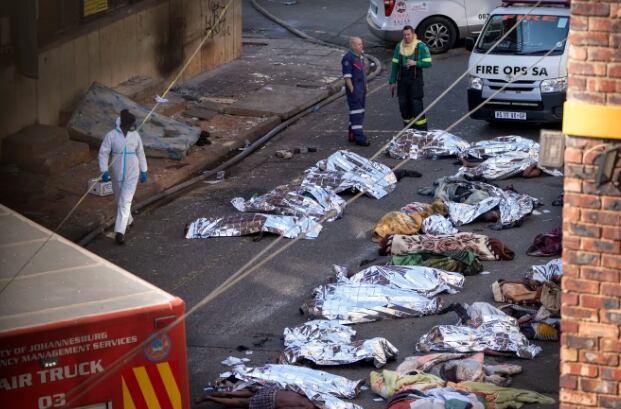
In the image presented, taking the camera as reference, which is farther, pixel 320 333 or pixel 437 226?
pixel 437 226

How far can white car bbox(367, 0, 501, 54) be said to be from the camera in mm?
27141

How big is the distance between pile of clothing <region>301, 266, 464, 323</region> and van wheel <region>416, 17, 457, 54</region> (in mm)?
14324

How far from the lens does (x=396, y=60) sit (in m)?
20.2

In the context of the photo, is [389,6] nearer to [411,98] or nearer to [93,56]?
[411,98]

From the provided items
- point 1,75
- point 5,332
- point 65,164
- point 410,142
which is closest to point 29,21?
point 1,75

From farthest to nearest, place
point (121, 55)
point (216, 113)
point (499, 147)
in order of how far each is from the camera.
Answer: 1. point (216, 113)
2. point (121, 55)
3. point (499, 147)

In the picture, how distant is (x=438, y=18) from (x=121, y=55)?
842cm

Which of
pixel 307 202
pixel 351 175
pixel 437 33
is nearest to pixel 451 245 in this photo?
pixel 307 202

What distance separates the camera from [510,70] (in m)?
20.2

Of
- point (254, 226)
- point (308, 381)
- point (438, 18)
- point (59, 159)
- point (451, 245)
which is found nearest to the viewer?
point (308, 381)

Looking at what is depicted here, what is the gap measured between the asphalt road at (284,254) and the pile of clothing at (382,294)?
0.13m

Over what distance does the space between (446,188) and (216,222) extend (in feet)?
10.6

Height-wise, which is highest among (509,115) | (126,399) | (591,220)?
(591,220)

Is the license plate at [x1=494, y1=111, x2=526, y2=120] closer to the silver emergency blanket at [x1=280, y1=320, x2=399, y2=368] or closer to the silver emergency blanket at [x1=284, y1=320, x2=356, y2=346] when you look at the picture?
the silver emergency blanket at [x1=284, y1=320, x2=356, y2=346]
